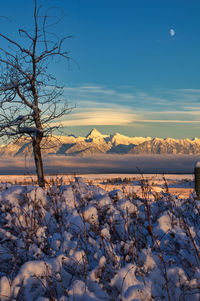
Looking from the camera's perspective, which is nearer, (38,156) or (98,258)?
(98,258)

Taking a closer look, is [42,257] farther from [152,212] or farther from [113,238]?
[152,212]

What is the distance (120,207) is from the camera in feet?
15.2

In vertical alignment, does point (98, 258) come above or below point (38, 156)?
below

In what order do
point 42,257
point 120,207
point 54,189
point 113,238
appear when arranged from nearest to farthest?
point 42,257, point 113,238, point 120,207, point 54,189

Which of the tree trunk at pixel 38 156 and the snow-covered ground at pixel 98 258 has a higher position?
the tree trunk at pixel 38 156

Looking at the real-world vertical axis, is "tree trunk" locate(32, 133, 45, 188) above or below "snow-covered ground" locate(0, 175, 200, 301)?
above

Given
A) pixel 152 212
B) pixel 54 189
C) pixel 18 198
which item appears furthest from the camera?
pixel 54 189

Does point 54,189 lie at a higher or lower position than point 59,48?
lower

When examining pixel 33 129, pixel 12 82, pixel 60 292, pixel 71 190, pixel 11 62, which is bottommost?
pixel 60 292

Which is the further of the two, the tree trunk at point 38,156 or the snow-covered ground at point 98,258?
the tree trunk at point 38,156

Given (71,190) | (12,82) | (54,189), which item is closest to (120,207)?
(71,190)

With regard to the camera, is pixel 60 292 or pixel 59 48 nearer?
pixel 60 292

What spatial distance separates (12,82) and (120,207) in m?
7.80

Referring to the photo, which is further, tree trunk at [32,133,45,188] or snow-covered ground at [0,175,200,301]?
tree trunk at [32,133,45,188]
